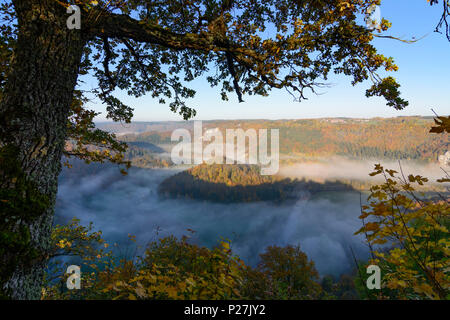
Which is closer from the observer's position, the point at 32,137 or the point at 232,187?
the point at 32,137

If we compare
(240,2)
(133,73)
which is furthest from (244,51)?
(133,73)

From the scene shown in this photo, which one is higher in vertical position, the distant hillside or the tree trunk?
the tree trunk

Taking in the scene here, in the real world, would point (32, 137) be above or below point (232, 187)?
above

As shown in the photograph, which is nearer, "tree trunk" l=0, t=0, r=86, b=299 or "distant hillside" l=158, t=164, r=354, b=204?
"tree trunk" l=0, t=0, r=86, b=299

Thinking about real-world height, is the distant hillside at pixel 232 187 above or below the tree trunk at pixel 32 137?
below

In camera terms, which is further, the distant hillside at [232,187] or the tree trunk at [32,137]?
the distant hillside at [232,187]

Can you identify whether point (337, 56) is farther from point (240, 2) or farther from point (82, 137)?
point (82, 137)
